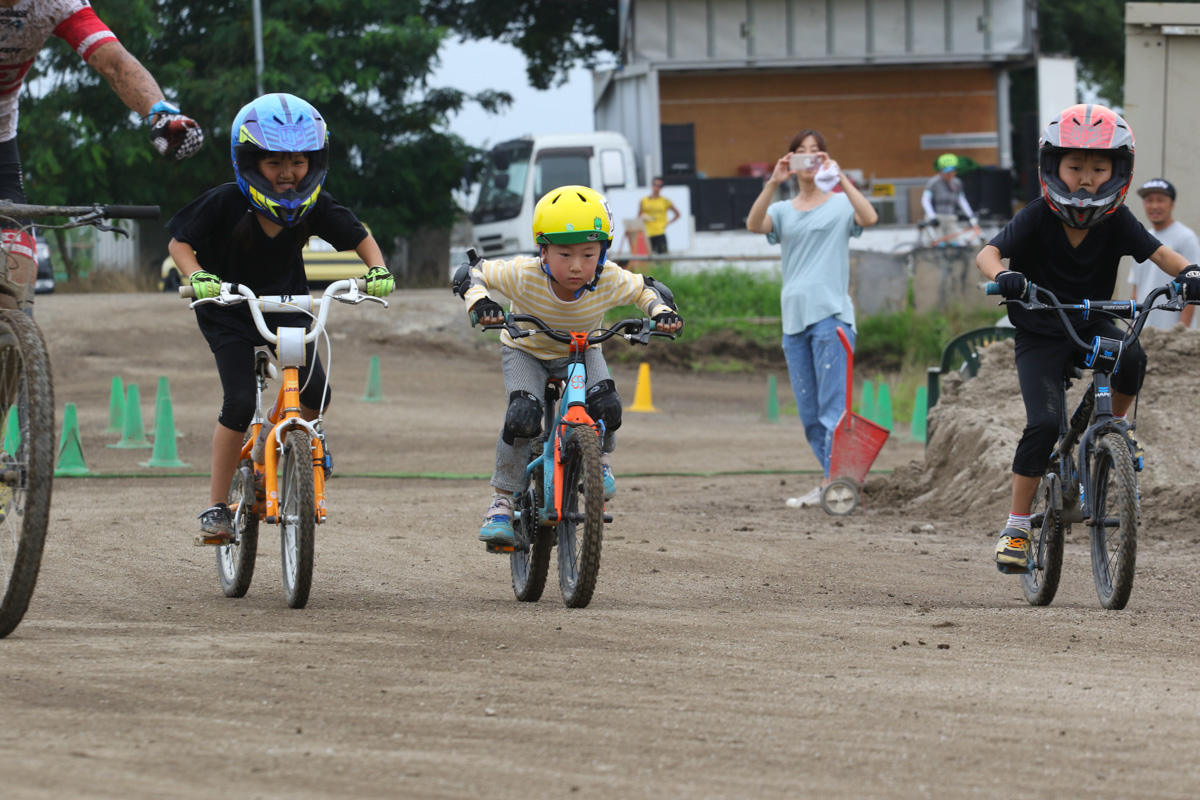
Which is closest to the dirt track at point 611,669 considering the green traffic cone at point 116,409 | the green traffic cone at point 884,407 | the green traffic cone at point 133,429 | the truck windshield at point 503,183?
the green traffic cone at point 133,429

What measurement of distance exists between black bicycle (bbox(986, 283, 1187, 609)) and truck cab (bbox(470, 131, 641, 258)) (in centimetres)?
1986

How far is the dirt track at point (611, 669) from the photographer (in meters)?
3.63

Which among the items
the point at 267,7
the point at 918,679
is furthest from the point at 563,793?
the point at 267,7

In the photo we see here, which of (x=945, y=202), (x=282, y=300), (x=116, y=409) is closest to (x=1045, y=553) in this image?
(x=282, y=300)

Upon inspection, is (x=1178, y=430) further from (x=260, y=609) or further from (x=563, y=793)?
(x=563, y=793)

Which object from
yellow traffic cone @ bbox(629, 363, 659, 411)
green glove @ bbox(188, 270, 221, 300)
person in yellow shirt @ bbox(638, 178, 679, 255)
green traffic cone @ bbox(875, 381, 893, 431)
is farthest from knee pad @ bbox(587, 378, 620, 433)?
person in yellow shirt @ bbox(638, 178, 679, 255)

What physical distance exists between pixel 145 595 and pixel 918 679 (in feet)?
10.8

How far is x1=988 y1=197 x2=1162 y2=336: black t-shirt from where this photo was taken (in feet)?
21.8

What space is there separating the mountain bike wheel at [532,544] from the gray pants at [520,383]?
0.30ft

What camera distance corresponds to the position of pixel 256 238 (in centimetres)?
642

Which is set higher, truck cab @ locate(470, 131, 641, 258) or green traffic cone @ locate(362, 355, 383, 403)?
truck cab @ locate(470, 131, 641, 258)

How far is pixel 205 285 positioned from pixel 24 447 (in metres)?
1.11

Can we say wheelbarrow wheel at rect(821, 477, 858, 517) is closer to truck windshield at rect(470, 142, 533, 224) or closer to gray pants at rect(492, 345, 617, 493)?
gray pants at rect(492, 345, 617, 493)

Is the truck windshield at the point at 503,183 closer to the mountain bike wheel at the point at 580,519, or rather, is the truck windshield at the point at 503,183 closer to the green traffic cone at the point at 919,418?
the green traffic cone at the point at 919,418
